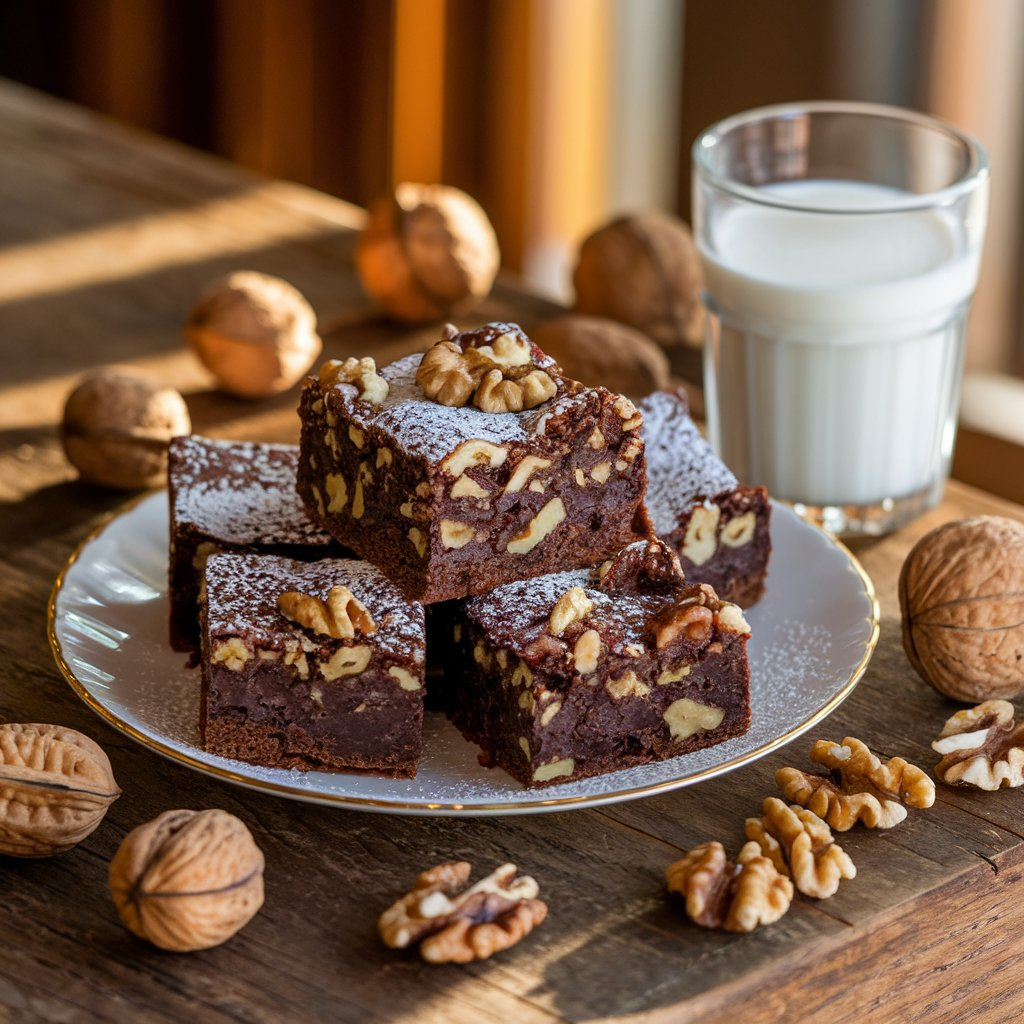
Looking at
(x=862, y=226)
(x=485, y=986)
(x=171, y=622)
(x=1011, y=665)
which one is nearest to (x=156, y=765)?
(x=171, y=622)

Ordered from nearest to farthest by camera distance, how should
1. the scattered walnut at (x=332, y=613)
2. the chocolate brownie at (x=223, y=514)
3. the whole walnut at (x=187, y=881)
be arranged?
the whole walnut at (x=187, y=881), the scattered walnut at (x=332, y=613), the chocolate brownie at (x=223, y=514)

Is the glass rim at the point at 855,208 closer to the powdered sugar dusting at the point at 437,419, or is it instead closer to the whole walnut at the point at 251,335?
the powdered sugar dusting at the point at 437,419

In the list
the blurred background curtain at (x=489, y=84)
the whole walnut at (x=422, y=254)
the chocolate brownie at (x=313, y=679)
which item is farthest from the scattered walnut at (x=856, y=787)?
the blurred background curtain at (x=489, y=84)

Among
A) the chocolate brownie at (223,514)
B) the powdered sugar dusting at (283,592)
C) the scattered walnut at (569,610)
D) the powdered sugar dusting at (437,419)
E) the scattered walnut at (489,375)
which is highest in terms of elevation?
the scattered walnut at (489,375)

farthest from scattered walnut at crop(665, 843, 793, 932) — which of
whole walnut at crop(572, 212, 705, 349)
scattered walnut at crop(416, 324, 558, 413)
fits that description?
whole walnut at crop(572, 212, 705, 349)

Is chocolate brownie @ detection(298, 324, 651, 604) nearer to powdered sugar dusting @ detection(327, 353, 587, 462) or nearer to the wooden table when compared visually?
powdered sugar dusting @ detection(327, 353, 587, 462)

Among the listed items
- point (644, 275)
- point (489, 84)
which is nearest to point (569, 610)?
point (644, 275)

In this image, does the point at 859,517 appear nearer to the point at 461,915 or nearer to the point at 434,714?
the point at 434,714
